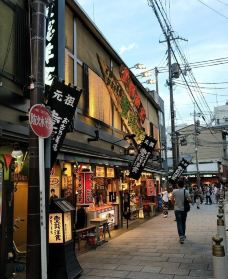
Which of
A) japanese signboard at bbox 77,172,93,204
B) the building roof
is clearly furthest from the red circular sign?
the building roof

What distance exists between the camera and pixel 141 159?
1831 centimetres

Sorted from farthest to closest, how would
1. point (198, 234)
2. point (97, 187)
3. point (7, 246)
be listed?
1. point (97, 187)
2. point (198, 234)
3. point (7, 246)

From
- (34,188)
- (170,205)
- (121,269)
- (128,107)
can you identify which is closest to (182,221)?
(121,269)

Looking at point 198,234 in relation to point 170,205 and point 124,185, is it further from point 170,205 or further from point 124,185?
point 170,205

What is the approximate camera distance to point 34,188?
6.68 metres

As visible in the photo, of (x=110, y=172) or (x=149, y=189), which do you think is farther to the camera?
(x=149, y=189)

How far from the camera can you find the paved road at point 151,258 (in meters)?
8.52

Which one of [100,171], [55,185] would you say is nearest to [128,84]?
[100,171]

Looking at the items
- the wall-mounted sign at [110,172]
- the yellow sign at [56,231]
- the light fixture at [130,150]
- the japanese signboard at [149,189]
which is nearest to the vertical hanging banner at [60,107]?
the yellow sign at [56,231]

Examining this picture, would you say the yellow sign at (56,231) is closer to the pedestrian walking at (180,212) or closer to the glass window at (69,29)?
the pedestrian walking at (180,212)

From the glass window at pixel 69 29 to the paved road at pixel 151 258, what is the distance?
24.5 ft

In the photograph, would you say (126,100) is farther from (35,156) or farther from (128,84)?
(35,156)

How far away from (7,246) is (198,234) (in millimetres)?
8598

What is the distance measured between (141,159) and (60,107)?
9.48 metres
